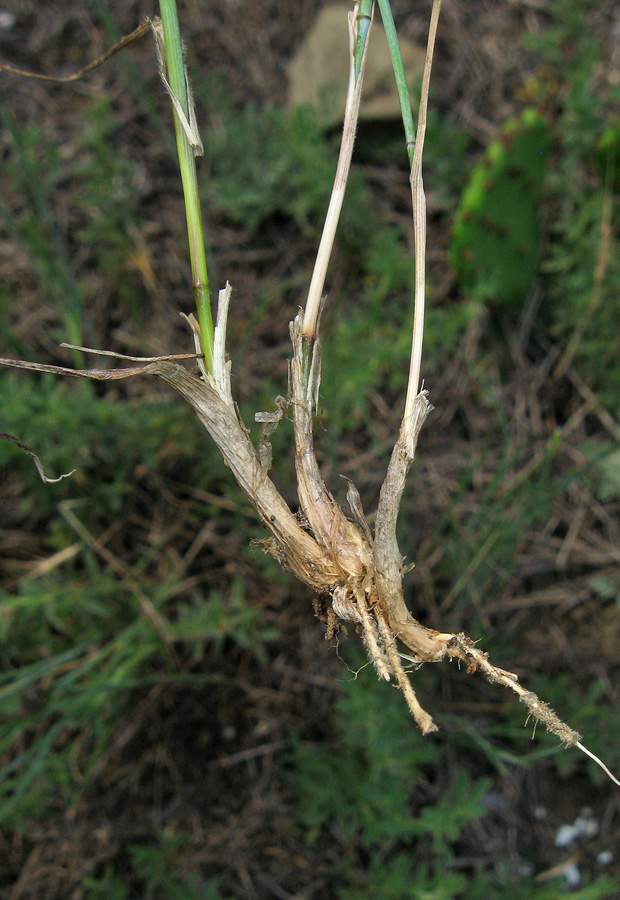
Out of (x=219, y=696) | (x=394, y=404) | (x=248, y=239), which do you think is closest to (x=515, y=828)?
(x=219, y=696)

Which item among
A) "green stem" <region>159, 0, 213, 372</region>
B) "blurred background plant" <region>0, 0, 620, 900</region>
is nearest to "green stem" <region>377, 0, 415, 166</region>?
"green stem" <region>159, 0, 213, 372</region>

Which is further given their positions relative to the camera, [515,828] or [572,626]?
[572,626]

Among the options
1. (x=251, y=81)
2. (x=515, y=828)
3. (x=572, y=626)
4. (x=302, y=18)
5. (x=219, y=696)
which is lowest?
(x=515, y=828)

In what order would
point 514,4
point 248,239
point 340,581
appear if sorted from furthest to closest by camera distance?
point 514,4
point 248,239
point 340,581

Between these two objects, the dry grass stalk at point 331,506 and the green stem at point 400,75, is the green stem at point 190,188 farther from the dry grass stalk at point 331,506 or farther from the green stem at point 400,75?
the green stem at point 400,75

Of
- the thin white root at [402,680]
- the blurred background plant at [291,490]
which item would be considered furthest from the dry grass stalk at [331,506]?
the blurred background plant at [291,490]

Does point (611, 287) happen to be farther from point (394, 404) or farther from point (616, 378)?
point (394, 404)

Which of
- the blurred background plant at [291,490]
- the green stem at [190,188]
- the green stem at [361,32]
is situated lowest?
the blurred background plant at [291,490]
